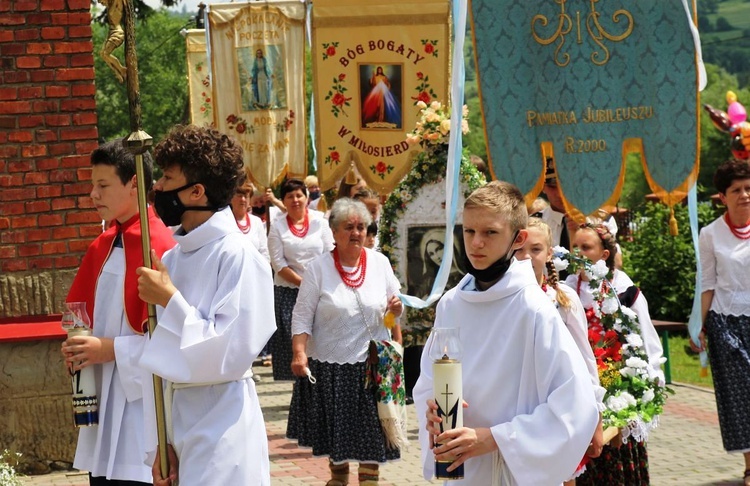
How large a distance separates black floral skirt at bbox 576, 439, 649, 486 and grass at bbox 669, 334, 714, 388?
6.27 m

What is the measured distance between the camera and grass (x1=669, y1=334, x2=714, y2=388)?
45.8ft

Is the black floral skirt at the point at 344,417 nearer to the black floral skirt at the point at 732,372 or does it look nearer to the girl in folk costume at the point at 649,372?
the girl in folk costume at the point at 649,372

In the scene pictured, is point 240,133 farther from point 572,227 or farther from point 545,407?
point 545,407

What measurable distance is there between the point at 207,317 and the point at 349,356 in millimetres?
4165

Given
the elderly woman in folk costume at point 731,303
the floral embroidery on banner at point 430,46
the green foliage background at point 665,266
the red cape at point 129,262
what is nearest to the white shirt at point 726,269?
the elderly woman in folk costume at point 731,303

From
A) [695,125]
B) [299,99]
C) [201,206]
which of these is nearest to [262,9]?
[299,99]

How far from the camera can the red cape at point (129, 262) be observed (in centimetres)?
498

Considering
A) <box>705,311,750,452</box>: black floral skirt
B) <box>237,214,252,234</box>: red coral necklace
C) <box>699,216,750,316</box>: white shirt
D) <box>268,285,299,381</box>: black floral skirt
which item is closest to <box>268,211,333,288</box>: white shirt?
<box>268,285,299,381</box>: black floral skirt

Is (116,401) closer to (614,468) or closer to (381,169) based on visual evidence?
(614,468)

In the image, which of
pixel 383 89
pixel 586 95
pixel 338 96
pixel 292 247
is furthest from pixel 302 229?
pixel 586 95

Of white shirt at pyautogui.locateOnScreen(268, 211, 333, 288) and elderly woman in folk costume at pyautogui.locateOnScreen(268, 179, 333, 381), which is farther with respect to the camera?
white shirt at pyautogui.locateOnScreen(268, 211, 333, 288)

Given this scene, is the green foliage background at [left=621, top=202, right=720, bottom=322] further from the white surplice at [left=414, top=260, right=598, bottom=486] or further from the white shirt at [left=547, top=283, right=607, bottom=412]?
the white surplice at [left=414, top=260, right=598, bottom=486]

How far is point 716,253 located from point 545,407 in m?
5.30

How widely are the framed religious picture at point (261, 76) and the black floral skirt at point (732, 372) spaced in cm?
575
